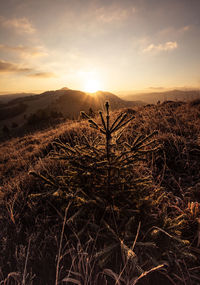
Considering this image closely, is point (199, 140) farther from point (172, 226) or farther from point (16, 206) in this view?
point (16, 206)

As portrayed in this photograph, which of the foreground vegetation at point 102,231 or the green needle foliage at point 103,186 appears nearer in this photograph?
the foreground vegetation at point 102,231

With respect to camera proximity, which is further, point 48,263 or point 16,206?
point 16,206

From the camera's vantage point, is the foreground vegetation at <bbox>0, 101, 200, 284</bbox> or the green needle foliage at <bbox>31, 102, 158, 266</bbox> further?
the green needle foliage at <bbox>31, 102, 158, 266</bbox>

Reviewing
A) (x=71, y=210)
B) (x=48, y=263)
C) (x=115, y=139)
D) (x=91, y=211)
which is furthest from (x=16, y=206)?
(x=115, y=139)

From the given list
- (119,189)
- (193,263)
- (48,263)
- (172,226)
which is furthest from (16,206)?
(193,263)

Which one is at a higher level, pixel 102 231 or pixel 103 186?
pixel 103 186

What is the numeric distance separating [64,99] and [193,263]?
67.0 meters

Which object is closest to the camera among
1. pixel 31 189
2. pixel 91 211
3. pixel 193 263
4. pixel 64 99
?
pixel 193 263

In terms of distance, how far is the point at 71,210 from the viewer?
2.07 metres

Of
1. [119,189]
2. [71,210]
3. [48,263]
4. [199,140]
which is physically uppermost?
[199,140]

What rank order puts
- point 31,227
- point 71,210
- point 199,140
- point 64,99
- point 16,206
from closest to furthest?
point 31,227
point 71,210
point 16,206
point 199,140
point 64,99

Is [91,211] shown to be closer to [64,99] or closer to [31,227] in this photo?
[31,227]

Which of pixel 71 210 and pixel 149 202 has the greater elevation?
pixel 149 202

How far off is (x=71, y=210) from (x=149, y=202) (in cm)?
100
